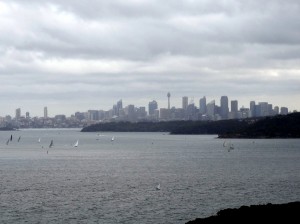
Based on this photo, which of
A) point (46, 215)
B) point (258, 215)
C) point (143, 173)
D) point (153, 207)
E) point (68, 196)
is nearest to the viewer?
point (258, 215)

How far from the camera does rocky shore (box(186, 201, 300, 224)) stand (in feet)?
149

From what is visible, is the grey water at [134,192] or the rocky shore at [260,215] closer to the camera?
the rocky shore at [260,215]

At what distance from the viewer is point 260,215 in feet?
155

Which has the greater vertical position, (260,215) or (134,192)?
(260,215)

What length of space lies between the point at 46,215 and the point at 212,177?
4164 centimetres

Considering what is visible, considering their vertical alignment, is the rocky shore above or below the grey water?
above

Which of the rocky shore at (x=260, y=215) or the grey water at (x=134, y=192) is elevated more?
the rocky shore at (x=260, y=215)

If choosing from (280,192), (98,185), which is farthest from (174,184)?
(280,192)

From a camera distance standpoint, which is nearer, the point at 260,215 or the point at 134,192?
the point at 260,215

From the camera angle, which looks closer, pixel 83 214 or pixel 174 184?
pixel 83 214

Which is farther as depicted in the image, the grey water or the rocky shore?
the grey water

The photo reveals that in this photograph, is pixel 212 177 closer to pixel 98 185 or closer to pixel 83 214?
pixel 98 185

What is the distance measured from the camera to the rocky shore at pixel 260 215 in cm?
4553

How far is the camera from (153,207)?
62.4m
